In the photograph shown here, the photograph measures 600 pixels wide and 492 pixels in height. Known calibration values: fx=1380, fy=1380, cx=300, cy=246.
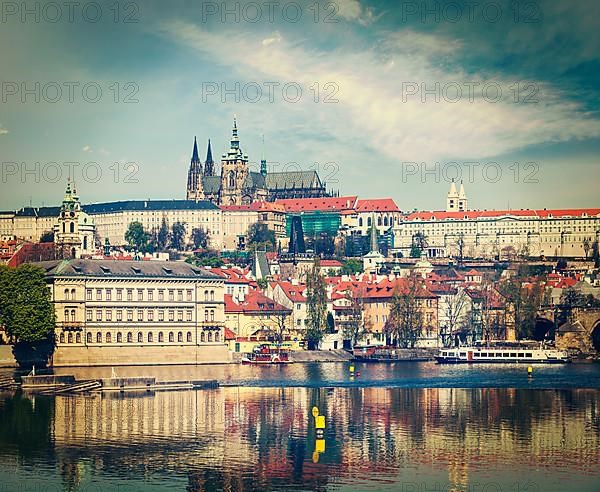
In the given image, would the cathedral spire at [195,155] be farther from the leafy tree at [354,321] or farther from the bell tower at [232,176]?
the leafy tree at [354,321]

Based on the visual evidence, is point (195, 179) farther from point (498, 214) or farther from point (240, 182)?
point (498, 214)

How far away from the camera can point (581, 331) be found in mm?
71125

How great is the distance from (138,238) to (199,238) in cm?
1295

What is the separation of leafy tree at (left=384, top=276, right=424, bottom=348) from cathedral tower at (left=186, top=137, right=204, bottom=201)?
312ft

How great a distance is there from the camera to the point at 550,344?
2778 inches

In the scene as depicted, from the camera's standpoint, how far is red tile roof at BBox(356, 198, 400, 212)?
15862 cm

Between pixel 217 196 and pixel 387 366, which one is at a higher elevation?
pixel 217 196

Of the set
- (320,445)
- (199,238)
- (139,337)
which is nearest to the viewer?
(320,445)

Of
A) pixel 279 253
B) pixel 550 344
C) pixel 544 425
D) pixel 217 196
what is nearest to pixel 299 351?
pixel 550 344

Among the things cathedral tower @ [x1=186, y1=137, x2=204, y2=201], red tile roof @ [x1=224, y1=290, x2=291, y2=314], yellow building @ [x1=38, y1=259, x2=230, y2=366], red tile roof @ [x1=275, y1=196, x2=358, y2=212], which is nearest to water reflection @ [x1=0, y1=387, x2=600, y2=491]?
yellow building @ [x1=38, y1=259, x2=230, y2=366]

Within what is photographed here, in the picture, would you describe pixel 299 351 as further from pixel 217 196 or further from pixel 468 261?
pixel 217 196

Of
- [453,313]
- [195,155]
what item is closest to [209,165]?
[195,155]

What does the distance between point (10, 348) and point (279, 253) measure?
2601 inches

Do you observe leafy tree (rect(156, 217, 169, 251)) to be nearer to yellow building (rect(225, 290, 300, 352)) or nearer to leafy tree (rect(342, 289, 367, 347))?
leafy tree (rect(342, 289, 367, 347))
